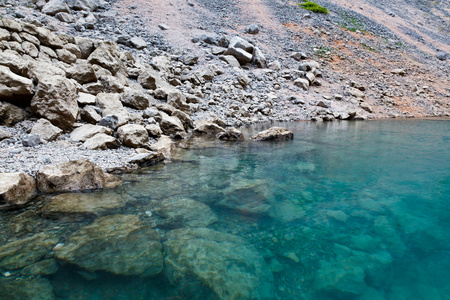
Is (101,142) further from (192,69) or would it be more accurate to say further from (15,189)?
(192,69)

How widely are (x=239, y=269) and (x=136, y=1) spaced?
102 feet

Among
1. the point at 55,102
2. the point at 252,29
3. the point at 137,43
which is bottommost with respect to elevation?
the point at 55,102

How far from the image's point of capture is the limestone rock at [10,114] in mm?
6652

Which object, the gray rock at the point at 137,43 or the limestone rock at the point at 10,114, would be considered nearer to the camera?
the limestone rock at the point at 10,114

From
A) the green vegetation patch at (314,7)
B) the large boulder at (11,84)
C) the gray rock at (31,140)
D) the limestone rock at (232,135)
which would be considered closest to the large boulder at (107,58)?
the large boulder at (11,84)

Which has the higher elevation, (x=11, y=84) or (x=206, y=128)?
(x=11, y=84)

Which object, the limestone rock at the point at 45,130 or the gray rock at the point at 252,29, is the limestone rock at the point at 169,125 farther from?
the gray rock at the point at 252,29

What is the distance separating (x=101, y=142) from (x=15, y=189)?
9.50ft

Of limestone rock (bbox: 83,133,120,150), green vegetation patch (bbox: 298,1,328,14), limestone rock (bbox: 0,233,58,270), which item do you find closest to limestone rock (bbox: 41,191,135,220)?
limestone rock (bbox: 0,233,58,270)

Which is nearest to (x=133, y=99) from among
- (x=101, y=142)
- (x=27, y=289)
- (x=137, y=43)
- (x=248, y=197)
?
(x=101, y=142)

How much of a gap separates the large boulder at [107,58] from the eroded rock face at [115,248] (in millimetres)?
10159

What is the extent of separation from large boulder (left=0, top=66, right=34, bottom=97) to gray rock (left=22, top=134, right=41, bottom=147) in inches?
54.2

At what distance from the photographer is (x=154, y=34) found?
72.0 feet

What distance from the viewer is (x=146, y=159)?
675 cm
